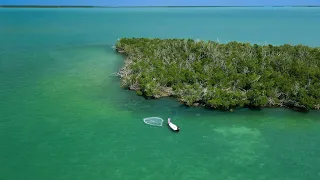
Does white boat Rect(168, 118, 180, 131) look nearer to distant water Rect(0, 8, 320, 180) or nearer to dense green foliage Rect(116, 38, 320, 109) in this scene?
distant water Rect(0, 8, 320, 180)

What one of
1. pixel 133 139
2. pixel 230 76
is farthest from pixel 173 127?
pixel 230 76

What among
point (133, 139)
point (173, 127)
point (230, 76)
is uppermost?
point (230, 76)

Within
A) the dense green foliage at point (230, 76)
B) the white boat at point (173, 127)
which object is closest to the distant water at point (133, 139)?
the white boat at point (173, 127)

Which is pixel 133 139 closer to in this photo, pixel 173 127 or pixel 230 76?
pixel 173 127

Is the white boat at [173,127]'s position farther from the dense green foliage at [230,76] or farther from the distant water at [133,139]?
the dense green foliage at [230,76]

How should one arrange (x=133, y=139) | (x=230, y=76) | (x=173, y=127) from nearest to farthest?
(x=133, y=139) < (x=173, y=127) < (x=230, y=76)

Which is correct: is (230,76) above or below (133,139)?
above

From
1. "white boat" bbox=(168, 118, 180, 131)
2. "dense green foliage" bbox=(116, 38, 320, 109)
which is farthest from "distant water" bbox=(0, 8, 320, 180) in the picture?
"dense green foliage" bbox=(116, 38, 320, 109)

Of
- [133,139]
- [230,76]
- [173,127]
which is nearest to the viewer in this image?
[133,139]
